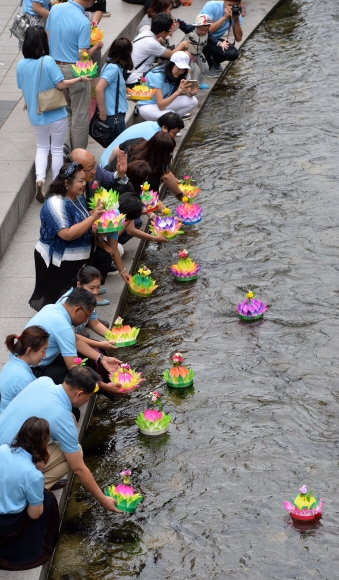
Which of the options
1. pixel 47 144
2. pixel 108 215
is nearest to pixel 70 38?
pixel 47 144

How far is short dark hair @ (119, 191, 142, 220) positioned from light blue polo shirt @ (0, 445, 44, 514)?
132 inches

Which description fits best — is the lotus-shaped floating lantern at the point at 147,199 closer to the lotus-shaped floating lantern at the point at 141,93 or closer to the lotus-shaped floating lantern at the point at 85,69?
the lotus-shaped floating lantern at the point at 85,69

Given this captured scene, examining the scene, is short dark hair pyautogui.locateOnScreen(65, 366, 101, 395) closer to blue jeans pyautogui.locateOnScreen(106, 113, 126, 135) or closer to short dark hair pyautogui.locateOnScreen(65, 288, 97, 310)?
short dark hair pyautogui.locateOnScreen(65, 288, 97, 310)

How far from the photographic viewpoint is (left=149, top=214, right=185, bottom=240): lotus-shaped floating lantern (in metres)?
9.02

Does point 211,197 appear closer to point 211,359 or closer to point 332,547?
point 211,359

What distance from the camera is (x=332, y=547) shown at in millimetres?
5703

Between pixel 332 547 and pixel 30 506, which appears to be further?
pixel 332 547

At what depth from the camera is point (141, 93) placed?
1135 centimetres

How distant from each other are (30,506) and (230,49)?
9819 millimetres

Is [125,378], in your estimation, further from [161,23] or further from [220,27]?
[220,27]

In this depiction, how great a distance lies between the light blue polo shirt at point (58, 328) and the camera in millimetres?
6324

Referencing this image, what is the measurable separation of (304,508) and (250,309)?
2497 mm

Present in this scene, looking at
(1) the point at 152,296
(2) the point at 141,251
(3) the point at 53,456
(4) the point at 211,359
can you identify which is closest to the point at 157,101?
(2) the point at 141,251

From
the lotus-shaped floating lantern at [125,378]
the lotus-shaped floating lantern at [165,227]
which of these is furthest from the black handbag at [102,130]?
the lotus-shaped floating lantern at [125,378]
